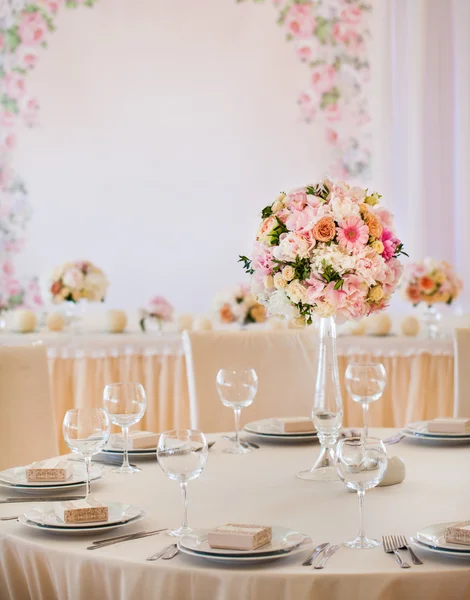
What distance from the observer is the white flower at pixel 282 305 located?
197cm

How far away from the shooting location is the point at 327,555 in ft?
4.60

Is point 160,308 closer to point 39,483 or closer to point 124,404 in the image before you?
point 124,404

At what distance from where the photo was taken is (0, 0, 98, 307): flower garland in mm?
4902

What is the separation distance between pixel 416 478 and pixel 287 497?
30 cm

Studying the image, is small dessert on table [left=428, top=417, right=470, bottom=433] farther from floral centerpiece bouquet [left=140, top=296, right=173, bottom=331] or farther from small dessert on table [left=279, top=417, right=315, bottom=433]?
floral centerpiece bouquet [left=140, top=296, right=173, bottom=331]

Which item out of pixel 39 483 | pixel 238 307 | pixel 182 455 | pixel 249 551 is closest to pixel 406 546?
pixel 249 551

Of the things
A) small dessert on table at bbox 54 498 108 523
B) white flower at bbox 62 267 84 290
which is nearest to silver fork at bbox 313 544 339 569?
small dessert on table at bbox 54 498 108 523

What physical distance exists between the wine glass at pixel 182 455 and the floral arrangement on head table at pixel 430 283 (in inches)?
111

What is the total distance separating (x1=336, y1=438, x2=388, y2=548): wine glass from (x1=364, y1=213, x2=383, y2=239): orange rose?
0.59 metres

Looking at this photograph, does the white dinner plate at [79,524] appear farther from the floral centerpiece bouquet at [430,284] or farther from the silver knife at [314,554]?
the floral centerpiece bouquet at [430,284]

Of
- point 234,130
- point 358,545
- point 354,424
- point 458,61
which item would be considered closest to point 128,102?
point 234,130

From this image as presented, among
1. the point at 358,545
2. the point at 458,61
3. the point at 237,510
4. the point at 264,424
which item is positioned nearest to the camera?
the point at 358,545

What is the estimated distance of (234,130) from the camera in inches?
199

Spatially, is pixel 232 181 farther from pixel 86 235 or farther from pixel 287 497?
pixel 287 497
